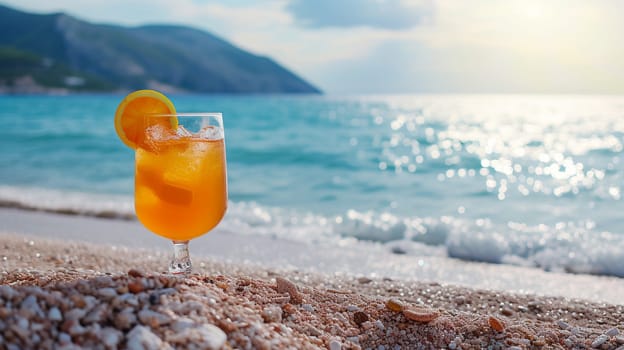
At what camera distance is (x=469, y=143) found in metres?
17.5

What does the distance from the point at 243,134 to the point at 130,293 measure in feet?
59.4

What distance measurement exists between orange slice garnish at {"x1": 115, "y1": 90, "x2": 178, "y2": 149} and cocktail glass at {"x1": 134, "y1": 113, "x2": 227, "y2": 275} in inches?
1.5

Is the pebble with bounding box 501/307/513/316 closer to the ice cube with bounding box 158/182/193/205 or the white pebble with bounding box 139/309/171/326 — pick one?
the ice cube with bounding box 158/182/193/205

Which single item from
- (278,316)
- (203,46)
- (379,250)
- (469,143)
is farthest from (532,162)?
(203,46)

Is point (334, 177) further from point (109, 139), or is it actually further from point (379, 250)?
point (109, 139)

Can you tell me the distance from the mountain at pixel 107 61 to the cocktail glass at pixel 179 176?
77.2 m

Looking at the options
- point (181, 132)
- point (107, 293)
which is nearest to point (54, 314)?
point (107, 293)

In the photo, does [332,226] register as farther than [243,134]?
No

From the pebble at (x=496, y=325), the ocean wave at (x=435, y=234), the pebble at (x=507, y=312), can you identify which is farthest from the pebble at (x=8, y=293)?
the ocean wave at (x=435, y=234)

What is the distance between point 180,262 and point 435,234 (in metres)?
4.06

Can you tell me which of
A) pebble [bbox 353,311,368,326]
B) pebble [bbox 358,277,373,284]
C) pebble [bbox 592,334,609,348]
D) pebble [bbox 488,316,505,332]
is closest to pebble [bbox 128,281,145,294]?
pebble [bbox 353,311,368,326]

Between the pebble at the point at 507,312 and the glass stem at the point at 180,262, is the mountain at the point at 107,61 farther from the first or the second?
the pebble at the point at 507,312

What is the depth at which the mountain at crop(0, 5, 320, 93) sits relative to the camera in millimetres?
76000

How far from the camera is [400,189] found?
9.66 metres
